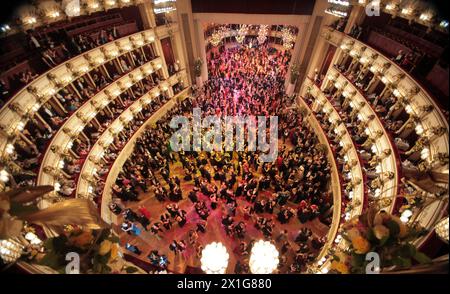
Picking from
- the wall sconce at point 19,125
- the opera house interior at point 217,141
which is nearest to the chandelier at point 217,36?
the opera house interior at point 217,141

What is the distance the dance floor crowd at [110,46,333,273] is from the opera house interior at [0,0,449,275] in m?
0.10

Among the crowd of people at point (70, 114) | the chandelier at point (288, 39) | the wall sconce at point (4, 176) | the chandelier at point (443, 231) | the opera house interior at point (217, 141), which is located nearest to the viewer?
the chandelier at point (443, 231)

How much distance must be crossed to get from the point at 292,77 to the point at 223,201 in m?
14.4

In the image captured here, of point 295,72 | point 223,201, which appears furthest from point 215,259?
point 295,72

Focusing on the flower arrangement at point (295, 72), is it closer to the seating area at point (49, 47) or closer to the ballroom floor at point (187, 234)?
the ballroom floor at point (187, 234)

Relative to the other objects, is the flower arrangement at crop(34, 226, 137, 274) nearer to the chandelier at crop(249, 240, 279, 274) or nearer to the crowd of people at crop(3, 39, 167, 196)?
the chandelier at crop(249, 240, 279, 274)

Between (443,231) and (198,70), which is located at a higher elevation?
(443,231)

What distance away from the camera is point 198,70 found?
25.2m

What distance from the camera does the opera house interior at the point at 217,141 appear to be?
6.54 m

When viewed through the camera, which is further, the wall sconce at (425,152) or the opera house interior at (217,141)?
the wall sconce at (425,152)

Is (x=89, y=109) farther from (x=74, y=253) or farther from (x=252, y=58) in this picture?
(x=252, y=58)

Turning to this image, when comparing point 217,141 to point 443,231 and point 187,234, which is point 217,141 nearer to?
point 187,234

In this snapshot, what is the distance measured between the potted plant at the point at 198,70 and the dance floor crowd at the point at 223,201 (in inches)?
293

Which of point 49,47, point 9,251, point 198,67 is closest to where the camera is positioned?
point 9,251
